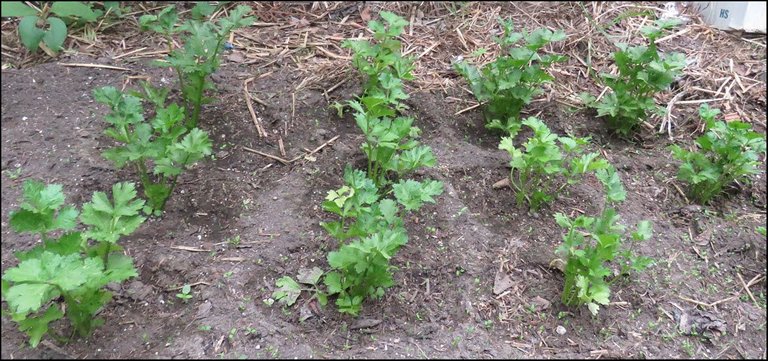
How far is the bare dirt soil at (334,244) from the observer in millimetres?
2148

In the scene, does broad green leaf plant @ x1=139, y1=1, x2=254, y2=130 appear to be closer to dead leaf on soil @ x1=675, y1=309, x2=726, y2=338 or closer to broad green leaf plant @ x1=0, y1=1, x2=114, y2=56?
broad green leaf plant @ x1=0, y1=1, x2=114, y2=56

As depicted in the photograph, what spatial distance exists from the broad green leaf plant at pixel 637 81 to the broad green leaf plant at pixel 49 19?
2454mm

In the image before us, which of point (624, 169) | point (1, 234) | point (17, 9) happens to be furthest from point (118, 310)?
point (624, 169)

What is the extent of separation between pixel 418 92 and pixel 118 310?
5.63ft

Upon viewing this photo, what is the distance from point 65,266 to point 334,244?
931mm

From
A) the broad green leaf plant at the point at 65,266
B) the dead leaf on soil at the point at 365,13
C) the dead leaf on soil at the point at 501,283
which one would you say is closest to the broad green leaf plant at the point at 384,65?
the dead leaf on soil at the point at 365,13

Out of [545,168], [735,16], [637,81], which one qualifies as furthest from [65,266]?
[735,16]

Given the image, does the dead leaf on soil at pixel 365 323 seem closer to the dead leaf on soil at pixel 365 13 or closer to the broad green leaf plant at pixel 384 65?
the broad green leaf plant at pixel 384 65

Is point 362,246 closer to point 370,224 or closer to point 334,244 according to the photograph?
point 370,224

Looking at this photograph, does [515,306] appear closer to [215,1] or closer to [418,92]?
[418,92]

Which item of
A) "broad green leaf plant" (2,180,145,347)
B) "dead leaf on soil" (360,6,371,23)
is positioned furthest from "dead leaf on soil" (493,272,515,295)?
"dead leaf on soil" (360,6,371,23)

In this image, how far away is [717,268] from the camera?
252 cm

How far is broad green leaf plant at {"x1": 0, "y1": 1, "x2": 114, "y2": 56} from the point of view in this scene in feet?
9.93

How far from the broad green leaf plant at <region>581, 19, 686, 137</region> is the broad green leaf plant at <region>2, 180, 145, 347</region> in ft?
6.94
